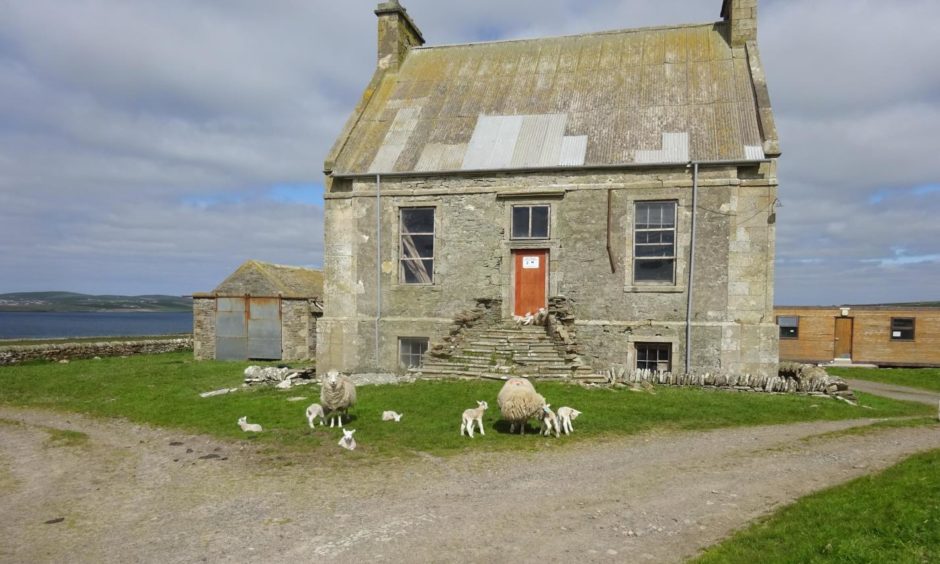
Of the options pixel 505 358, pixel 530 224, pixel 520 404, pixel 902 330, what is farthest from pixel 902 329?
pixel 520 404

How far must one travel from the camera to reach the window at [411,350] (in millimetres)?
22469

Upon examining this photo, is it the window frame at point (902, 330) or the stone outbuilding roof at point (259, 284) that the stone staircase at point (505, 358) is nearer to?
the stone outbuilding roof at point (259, 284)

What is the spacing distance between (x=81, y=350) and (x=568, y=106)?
28.9m

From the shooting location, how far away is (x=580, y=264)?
21062mm

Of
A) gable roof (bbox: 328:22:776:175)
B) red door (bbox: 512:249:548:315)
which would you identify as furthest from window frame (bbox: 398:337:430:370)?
gable roof (bbox: 328:22:776:175)

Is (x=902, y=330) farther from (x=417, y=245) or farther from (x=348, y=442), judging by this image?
(x=348, y=442)

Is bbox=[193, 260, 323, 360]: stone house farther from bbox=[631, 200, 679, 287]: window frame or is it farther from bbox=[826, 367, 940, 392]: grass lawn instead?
bbox=[826, 367, 940, 392]: grass lawn

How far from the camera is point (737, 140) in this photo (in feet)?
66.1

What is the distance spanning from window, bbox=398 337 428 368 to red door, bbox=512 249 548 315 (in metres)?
3.69

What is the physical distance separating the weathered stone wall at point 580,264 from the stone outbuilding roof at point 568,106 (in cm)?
84

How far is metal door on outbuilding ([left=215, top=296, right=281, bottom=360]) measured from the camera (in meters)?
31.1

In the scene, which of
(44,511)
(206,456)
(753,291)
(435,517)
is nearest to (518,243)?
(753,291)

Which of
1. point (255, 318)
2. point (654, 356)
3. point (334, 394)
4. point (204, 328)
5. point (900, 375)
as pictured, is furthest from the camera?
point (204, 328)

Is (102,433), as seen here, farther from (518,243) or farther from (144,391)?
(518,243)
